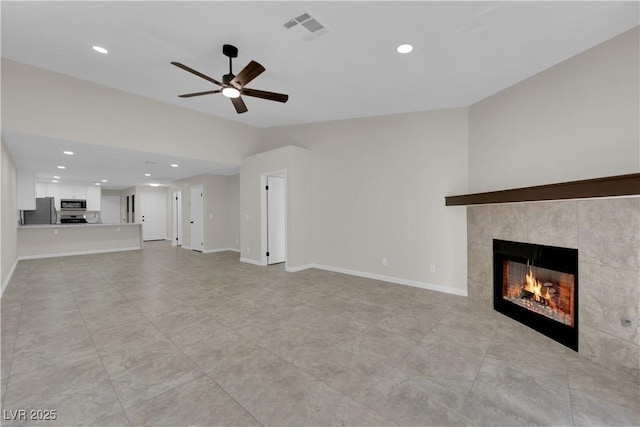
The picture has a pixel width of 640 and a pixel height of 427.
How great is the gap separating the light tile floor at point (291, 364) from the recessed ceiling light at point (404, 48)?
9.94 feet

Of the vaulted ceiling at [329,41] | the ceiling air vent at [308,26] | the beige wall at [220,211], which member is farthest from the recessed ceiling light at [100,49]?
the beige wall at [220,211]

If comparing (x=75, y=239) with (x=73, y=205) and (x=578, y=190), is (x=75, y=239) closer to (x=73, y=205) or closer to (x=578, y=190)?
(x=73, y=205)

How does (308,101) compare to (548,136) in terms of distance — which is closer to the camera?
(548,136)

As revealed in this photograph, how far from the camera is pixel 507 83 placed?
338cm

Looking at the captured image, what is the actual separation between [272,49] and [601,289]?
3970 mm

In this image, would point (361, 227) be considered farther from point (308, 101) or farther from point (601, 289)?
point (601, 289)

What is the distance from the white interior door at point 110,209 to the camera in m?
12.1

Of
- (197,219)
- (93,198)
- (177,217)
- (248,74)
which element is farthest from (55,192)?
(248,74)

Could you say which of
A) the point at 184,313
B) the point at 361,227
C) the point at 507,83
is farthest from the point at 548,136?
the point at 184,313

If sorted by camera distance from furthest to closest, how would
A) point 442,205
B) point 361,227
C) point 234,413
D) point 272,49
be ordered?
point 361,227
point 442,205
point 272,49
point 234,413

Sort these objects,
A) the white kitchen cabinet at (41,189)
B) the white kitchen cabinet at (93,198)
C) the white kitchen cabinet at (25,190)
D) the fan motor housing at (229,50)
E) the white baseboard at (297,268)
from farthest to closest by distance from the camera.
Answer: the white kitchen cabinet at (93,198)
the white kitchen cabinet at (41,189)
the white kitchen cabinet at (25,190)
the white baseboard at (297,268)
the fan motor housing at (229,50)

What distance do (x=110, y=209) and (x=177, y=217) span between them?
194 inches

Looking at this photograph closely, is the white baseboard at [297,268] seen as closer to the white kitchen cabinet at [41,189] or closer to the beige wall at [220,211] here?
the beige wall at [220,211]

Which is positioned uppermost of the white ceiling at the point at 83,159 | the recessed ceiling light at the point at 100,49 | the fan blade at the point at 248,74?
the recessed ceiling light at the point at 100,49
